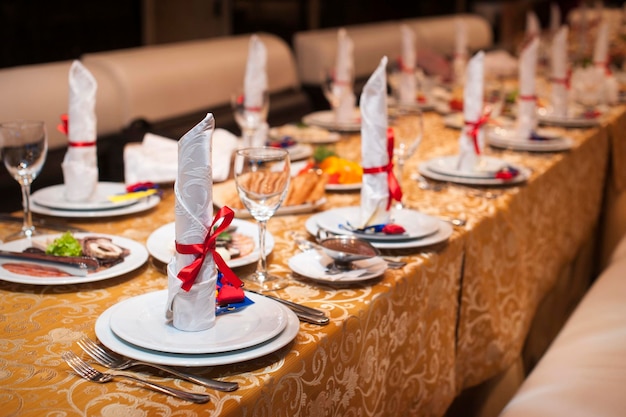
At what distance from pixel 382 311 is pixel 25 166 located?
29.4 inches

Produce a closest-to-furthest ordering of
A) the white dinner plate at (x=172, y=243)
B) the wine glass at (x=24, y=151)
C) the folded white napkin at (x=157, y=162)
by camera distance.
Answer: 1. the white dinner plate at (x=172, y=243)
2. the wine glass at (x=24, y=151)
3. the folded white napkin at (x=157, y=162)

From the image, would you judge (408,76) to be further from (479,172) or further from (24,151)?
(24,151)

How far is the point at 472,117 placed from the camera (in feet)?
6.87

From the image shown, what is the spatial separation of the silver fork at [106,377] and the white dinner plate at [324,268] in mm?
427

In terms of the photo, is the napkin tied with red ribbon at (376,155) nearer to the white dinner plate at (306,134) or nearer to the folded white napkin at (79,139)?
the folded white napkin at (79,139)

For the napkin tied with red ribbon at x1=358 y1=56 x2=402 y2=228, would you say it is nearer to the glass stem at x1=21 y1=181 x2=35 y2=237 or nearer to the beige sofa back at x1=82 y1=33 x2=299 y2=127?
the glass stem at x1=21 y1=181 x2=35 y2=237

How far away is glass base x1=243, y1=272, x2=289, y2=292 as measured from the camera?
129cm

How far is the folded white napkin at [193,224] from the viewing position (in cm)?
103

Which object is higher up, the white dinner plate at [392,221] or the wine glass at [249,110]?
the wine glass at [249,110]

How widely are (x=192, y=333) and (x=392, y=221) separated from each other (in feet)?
2.14

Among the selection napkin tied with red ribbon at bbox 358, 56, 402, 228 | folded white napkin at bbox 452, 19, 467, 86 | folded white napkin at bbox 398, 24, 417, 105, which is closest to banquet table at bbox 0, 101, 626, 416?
napkin tied with red ribbon at bbox 358, 56, 402, 228

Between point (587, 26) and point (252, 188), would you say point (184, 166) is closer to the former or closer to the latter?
point (252, 188)

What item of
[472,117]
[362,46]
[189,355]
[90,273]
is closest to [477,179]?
[472,117]

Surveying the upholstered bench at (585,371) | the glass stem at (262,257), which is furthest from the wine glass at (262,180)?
the upholstered bench at (585,371)
